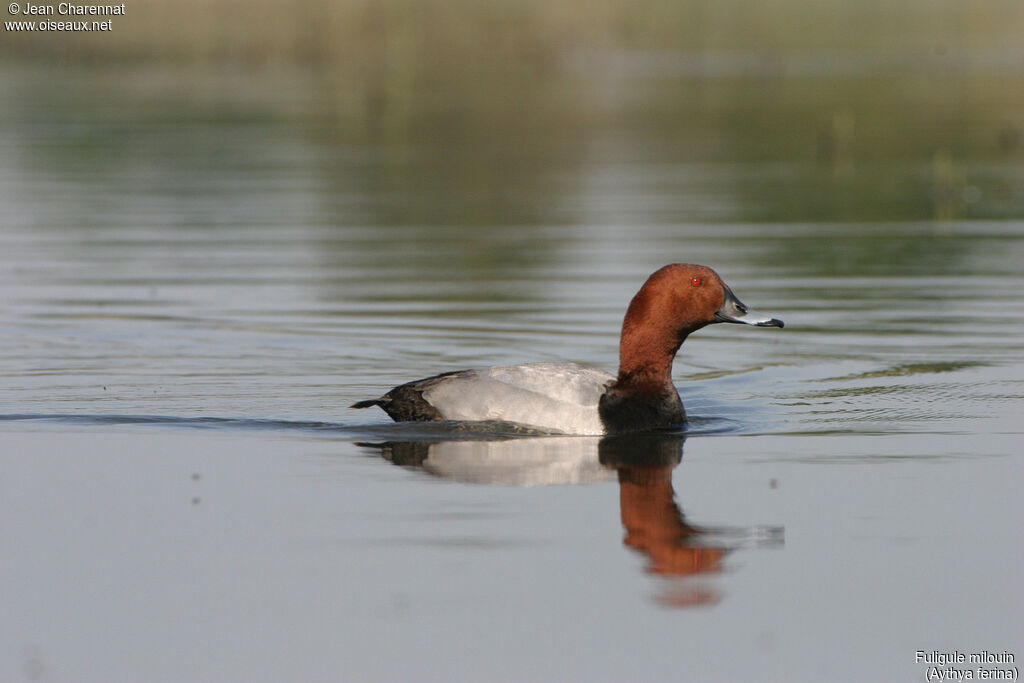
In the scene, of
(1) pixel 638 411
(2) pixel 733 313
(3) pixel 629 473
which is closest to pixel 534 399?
(1) pixel 638 411

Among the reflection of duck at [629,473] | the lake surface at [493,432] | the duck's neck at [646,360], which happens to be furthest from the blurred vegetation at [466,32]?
the reflection of duck at [629,473]

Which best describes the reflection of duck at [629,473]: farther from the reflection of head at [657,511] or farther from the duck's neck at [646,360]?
the duck's neck at [646,360]

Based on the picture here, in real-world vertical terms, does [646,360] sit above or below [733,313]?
below

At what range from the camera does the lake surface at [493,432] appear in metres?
7.02

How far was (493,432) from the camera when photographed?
10914 millimetres

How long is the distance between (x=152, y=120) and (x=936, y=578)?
103 ft

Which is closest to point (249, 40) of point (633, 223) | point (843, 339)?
point (633, 223)

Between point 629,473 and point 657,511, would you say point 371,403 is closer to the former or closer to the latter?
point 629,473

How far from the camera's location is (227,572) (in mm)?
7711

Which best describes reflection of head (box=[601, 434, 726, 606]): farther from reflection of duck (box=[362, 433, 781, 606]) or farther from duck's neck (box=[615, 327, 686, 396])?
duck's neck (box=[615, 327, 686, 396])

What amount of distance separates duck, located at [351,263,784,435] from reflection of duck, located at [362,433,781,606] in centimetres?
15

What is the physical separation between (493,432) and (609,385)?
802 millimetres

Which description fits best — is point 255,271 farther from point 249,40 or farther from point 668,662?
point 249,40

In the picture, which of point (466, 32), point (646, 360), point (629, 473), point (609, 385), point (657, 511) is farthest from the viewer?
point (466, 32)
